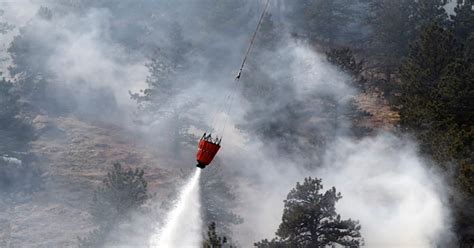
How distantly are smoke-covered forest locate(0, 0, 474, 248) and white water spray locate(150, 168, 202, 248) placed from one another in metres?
0.12

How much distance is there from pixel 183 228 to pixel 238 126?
15.3 meters

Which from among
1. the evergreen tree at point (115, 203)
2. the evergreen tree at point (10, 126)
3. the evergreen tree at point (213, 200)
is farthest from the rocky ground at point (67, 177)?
the evergreen tree at point (213, 200)

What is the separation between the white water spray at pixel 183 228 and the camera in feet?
79.5

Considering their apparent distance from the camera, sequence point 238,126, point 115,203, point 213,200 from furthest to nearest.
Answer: point 238,126 < point 213,200 < point 115,203

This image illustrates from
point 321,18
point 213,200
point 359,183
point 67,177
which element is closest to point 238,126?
point 359,183

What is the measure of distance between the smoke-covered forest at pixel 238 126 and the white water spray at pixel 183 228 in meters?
0.12

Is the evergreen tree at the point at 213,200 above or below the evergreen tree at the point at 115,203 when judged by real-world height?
above

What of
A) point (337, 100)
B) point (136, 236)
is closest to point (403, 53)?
point (337, 100)

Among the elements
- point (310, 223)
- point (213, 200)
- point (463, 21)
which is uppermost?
point (463, 21)

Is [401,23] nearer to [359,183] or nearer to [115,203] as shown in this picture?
[359,183]

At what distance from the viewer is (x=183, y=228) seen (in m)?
26.1

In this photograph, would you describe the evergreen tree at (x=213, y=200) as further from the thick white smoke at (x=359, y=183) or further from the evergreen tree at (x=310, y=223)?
the evergreen tree at (x=310, y=223)

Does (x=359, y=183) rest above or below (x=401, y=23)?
below

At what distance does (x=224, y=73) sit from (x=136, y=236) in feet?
96.7
